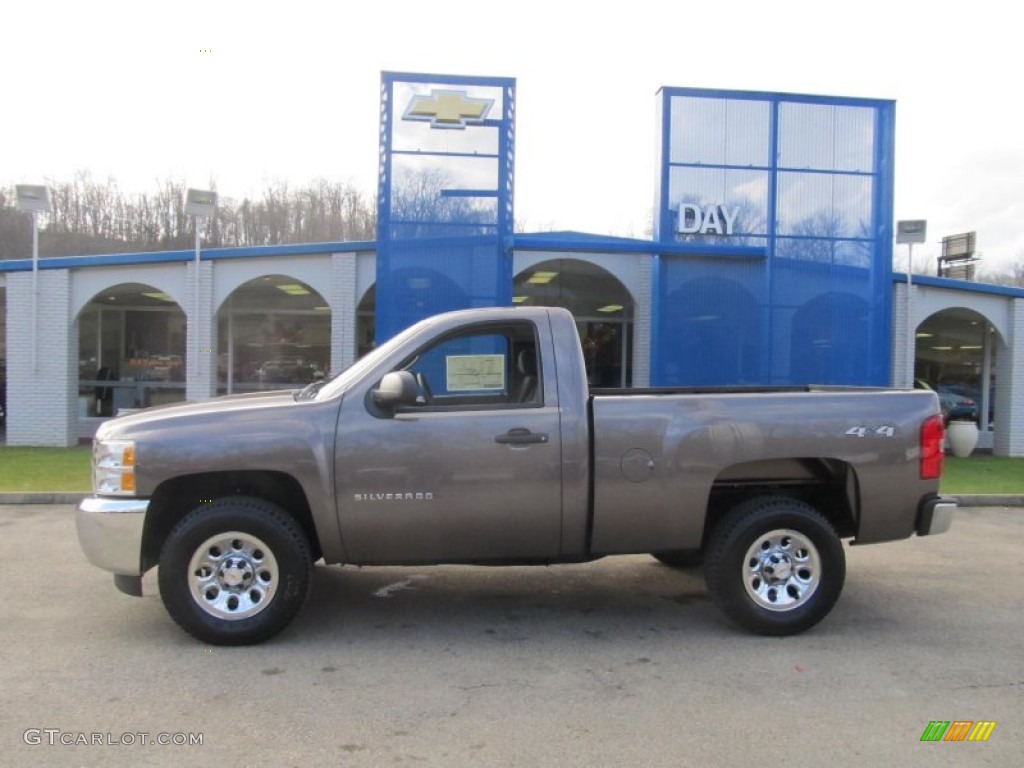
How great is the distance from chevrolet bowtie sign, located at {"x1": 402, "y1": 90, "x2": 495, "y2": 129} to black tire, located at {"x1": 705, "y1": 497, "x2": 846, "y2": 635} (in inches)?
362


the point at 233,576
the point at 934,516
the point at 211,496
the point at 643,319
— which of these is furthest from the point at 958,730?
the point at 643,319

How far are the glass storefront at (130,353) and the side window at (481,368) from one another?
13.8m

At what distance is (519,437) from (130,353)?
51.0 ft

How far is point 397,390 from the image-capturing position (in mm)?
4734

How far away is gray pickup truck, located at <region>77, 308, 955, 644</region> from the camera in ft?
15.7

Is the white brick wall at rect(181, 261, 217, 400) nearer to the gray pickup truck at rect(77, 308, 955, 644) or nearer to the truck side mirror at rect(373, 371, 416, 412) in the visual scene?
the gray pickup truck at rect(77, 308, 955, 644)

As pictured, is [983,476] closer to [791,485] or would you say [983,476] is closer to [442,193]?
[791,485]

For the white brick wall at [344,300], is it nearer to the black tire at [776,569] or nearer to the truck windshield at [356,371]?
the truck windshield at [356,371]

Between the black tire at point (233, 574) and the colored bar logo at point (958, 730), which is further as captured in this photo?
the black tire at point (233, 574)

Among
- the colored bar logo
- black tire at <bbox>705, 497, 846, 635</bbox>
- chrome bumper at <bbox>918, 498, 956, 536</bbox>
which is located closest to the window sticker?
black tire at <bbox>705, 497, 846, 635</bbox>

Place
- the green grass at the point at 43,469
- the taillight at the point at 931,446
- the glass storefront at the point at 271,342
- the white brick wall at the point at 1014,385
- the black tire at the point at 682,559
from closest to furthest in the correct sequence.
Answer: the taillight at the point at 931,446, the black tire at the point at 682,559, the green grass at the point at 43,469, the white brick wall at the point at 1014,385, the glass storefront at the point at 271,342

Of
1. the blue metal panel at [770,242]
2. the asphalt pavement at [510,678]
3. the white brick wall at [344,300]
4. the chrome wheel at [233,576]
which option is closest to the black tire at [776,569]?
the asphalt pavement at [510,678]

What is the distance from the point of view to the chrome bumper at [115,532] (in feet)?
15.5

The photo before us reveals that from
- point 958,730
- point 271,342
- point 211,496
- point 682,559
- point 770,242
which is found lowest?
point 958,730
